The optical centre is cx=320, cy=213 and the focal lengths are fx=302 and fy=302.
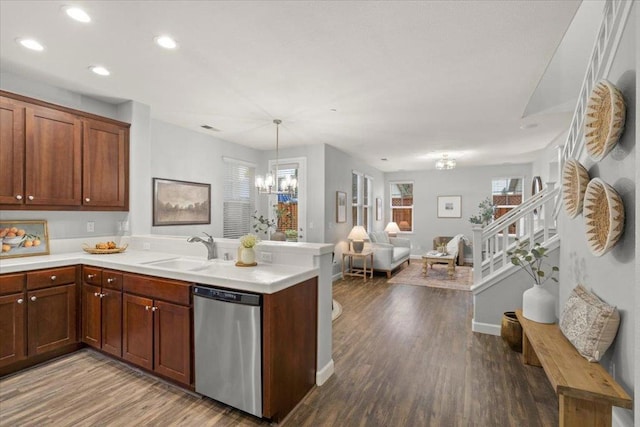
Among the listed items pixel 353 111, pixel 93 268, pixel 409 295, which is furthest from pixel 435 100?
pixel 93 268

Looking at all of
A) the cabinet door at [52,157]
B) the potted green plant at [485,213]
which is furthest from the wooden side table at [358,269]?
the cabinet door at [52,157]

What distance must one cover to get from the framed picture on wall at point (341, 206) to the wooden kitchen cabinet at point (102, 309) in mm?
4358

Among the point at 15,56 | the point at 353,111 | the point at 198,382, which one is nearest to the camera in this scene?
the point at 198,382

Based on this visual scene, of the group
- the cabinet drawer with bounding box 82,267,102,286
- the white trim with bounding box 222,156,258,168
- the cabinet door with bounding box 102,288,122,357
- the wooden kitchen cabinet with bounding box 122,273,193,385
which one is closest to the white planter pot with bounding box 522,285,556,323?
the wooden kitchen cabinet with bounding box 122,273,193,385

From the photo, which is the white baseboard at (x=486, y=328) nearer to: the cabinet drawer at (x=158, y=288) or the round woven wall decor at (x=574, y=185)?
the round woven wall decor at (x=574, y=185)

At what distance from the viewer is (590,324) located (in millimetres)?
1926

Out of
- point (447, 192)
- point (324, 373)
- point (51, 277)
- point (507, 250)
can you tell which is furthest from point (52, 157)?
point (447, 192)

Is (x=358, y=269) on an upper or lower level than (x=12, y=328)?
lower

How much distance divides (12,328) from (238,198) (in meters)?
3.71

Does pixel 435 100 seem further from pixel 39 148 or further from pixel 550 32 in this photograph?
pixel 39 148

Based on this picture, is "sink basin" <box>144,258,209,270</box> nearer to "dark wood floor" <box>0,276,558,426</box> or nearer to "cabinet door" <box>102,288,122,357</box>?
"cabinet door" <box>102,288,122,357</box>

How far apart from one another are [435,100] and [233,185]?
3805 millimetres

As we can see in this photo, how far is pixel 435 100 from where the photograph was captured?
3.64 metres

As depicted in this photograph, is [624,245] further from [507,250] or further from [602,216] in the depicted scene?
[507,250]
